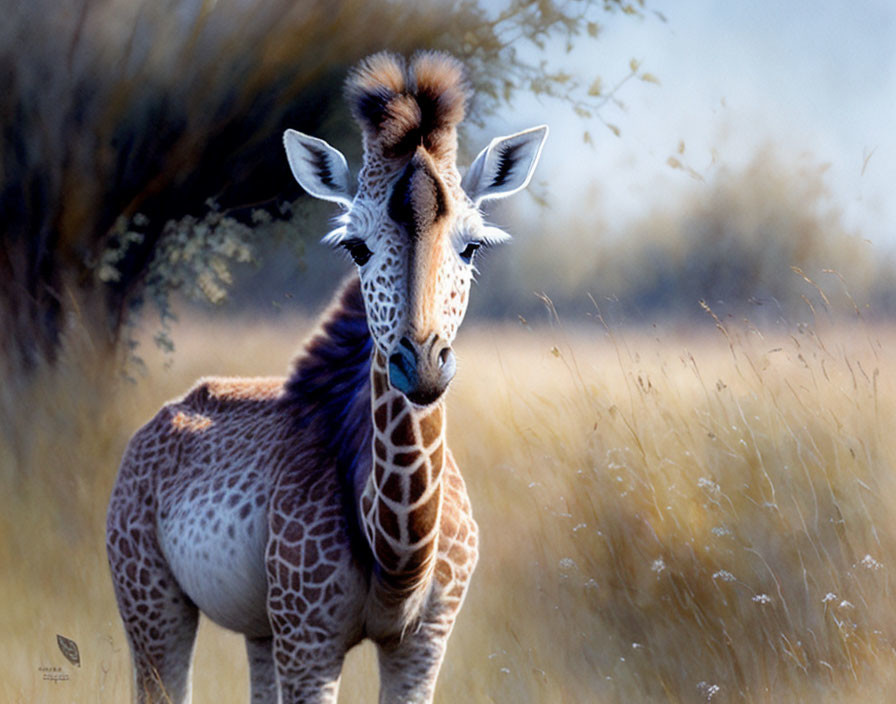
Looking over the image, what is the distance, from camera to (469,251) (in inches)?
136

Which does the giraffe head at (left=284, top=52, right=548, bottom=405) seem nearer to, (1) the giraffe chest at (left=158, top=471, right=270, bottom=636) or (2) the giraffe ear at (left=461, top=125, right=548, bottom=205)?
(2) the giraffe ear at (left=461, top=125, right=548, bottom=205)

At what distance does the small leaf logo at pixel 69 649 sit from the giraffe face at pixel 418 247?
268cm

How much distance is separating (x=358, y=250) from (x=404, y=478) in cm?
72

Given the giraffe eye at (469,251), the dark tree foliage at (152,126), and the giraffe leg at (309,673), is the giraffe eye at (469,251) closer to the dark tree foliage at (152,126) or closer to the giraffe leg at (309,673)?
the giraffe leg at (309,673)

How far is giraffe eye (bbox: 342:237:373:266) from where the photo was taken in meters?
3.47

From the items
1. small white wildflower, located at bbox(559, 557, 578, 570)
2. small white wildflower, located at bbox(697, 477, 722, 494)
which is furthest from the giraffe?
small white wildflower, located at bbox(697, 477, 722, 494)

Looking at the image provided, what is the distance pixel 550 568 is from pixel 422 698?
4.26 feet

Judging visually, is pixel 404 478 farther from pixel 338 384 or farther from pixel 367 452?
pixel 338 384

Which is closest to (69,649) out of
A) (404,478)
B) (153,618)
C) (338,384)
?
(153,618)

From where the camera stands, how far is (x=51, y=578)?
5621mm

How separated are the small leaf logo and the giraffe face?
2.68 meters

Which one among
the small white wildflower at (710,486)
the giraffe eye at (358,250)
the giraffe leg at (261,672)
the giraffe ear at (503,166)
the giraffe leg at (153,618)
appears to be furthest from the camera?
the small white wildflower at (710,486)

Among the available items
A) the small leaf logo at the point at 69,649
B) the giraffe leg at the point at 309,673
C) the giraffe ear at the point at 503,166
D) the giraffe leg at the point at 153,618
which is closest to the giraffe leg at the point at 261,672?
the giraffe leg at the point at 153,618

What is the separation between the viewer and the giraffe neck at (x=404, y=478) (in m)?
3.48
